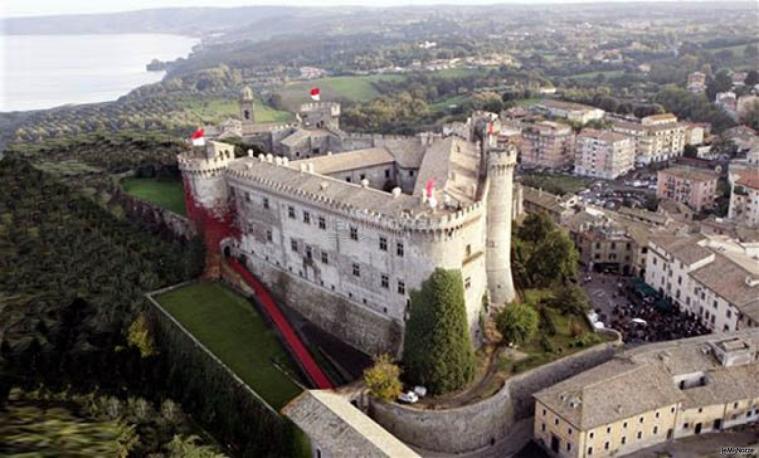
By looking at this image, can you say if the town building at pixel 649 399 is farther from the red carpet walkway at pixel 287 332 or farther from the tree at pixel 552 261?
the red carpet walkway at pixel 287 332

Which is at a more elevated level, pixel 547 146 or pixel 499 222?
pixel 499 222

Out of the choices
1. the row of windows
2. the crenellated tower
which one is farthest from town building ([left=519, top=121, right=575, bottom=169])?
the row of windows

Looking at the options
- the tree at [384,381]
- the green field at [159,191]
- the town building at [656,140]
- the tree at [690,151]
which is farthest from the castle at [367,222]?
the tree at [690,151]

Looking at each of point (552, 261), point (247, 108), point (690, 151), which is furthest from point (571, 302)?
point (690, 151)

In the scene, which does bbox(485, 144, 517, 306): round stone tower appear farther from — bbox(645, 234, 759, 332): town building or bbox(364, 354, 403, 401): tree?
bbox(645, 234, 759, 332): town building

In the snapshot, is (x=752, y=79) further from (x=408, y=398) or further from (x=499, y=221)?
(x=408, y=398)

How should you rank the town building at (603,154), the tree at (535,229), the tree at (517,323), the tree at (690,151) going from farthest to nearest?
1. the tree at (690,151)
2. the town building at (603,154)
3. the tree at (535,229)
4. the tree at (517,323)
